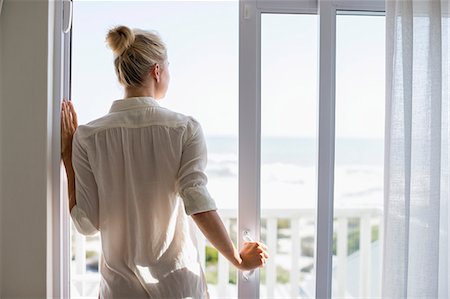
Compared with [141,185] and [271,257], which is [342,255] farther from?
[141,185]

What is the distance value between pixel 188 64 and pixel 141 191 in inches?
23.2

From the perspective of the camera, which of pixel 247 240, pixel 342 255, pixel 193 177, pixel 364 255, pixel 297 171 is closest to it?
pixel 193 177

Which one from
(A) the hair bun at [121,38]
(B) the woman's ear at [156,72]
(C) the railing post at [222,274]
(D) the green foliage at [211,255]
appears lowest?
(C) the railing post at [222,274]

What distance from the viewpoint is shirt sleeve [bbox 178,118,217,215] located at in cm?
147

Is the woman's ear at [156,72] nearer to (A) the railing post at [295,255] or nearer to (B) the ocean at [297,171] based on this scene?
(B) the ocean at [297,171]

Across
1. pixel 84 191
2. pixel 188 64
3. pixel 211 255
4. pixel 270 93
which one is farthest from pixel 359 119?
pixel 211 255

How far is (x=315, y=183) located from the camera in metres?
1.87

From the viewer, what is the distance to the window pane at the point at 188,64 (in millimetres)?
1813

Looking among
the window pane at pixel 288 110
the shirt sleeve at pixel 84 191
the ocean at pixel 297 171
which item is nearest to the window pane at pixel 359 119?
the ocean at pixel 297 171

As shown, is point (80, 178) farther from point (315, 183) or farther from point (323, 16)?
point (323, 16)

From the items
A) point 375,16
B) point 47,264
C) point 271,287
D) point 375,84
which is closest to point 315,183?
point 375,84

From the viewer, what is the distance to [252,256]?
5.51 feet
